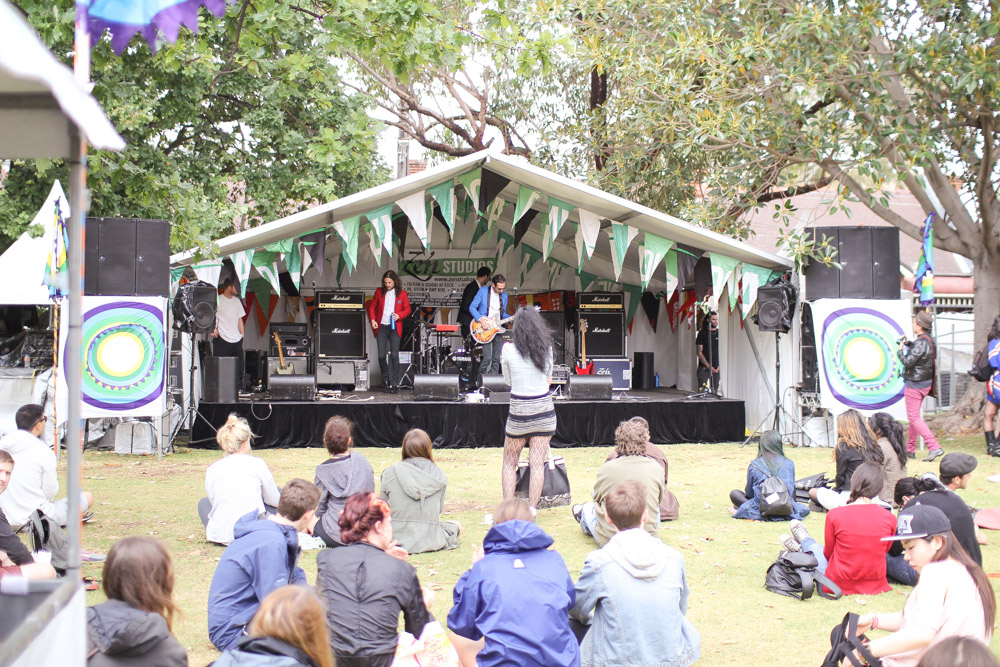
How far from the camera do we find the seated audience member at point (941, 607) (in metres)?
2.96

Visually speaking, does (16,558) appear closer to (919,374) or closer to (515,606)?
(515,606)

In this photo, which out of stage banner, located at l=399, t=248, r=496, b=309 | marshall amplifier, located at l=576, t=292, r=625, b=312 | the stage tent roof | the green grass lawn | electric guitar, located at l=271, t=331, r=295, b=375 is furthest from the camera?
stage banner, located at l=399, t=248, r=496, b=309

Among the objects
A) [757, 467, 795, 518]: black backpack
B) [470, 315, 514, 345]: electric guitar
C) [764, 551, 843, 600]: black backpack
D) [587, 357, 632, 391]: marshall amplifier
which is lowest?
[764, 551, 843, 600]: black backpack

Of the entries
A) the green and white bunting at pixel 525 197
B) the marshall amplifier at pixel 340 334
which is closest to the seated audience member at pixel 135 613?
the green and white bunting at pixel 525 197

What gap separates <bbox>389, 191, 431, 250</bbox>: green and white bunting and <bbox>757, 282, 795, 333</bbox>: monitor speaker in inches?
149

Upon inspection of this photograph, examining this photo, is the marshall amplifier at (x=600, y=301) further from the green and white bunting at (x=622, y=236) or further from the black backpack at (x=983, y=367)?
the black backpack at (x=983, y=367)

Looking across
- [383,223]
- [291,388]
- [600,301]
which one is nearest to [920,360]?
[600,301]

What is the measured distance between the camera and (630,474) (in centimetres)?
536

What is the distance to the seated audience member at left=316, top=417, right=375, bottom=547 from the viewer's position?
541 centimetres

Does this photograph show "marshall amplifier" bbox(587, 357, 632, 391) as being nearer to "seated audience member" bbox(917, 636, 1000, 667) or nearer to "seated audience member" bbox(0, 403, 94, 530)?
"seated audience member" bbox(0, 403, 94, 530)

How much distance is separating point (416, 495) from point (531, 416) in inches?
42.7

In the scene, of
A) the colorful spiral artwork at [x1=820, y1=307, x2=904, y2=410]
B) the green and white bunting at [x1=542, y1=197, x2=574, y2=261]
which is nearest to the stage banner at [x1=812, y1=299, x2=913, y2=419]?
the colorful spiral artwork at [x1=820, y1=307, x2=904, y2=410]

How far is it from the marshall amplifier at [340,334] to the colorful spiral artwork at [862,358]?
20.6ft

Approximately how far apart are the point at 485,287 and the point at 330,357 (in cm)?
266
